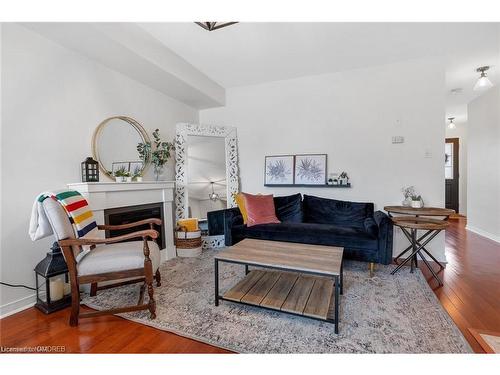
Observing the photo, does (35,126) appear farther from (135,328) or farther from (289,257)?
(289,257)

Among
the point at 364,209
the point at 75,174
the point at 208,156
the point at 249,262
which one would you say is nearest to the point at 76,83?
the point at 75,174

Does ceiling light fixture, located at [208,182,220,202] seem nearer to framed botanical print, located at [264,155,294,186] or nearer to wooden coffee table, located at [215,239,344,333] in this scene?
framed botanical print, located at [264,155,294,186]

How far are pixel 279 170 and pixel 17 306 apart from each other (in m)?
3.30

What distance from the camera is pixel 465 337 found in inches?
59.0

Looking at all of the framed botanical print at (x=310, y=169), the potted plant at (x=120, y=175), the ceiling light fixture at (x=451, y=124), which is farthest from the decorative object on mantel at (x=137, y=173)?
the ceiling light fixture at (x=451, y=124)

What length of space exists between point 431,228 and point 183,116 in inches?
148

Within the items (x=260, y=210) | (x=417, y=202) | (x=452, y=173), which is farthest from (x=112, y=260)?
(x=452, y=173)

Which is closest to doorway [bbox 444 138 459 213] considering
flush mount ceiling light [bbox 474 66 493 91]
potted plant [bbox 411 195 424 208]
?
flush mount ceiling light [bbox 474 66 493 91]

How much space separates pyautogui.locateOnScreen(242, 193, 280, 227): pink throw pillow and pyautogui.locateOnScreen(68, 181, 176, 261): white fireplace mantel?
1.10m

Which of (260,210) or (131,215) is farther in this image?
(260,210)

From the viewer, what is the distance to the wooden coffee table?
1.63 m

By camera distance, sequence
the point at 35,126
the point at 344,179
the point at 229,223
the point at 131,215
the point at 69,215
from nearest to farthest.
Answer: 1. the point at 69,215
2. the point at 35,126
3. the point at 131,215
4. the point at 229,223
5. the point at 344,179

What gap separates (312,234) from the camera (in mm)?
2725
